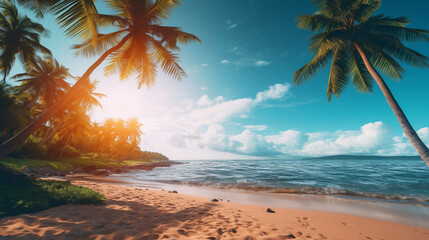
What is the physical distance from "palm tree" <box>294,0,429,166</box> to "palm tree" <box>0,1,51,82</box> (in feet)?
79.9

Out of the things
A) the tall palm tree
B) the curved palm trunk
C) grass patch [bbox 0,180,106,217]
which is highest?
the tall palm tree

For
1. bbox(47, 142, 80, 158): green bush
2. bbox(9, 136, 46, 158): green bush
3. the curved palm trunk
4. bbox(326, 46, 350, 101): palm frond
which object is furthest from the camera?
bbox(47, 142, 80, 158): green bush

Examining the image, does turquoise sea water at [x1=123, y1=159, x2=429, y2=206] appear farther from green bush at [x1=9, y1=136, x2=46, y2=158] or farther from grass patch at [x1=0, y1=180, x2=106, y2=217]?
green bush at [x1=9, y1=136, x2=46, y2=158]

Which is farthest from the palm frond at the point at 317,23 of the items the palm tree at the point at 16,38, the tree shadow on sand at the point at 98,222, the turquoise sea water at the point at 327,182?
the palm tree at the point at 16,38

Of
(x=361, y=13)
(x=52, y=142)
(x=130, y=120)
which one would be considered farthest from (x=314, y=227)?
(x=130, y=120)

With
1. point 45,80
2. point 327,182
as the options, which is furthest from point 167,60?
point 45,80

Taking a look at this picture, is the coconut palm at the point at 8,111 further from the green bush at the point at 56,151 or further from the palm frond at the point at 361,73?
the palm frond at the point at 361,73

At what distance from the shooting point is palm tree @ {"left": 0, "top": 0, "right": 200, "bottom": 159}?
8961 millimetres

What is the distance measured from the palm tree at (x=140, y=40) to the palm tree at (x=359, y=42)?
7.81 metres

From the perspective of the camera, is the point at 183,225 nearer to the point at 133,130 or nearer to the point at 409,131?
the point at 409,131

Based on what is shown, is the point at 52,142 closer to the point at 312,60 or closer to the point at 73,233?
the point at 73,233

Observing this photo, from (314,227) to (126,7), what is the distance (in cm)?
1246

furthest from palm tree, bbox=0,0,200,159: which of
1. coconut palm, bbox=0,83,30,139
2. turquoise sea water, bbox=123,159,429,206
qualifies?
coconut palm, bbox=0,83,30,139

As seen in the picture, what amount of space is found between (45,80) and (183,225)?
30431mm
